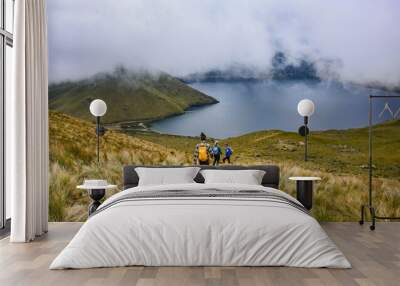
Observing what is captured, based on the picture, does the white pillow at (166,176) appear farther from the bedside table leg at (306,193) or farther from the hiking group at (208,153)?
the bedside table leg at (306,193)

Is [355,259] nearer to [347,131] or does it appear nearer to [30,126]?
[347,131]

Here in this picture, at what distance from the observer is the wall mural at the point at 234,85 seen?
7488 millimetres

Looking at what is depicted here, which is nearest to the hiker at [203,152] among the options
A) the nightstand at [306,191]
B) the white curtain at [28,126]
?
the nightstand at [306,191]

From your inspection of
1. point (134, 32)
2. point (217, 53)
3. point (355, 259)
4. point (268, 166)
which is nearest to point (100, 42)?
point (134, 32)

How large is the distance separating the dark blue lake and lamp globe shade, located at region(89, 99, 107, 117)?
0.80 m

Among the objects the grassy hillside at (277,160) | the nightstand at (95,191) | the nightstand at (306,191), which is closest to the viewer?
the nightstand at (95,191)

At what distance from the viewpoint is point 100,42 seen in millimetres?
7551

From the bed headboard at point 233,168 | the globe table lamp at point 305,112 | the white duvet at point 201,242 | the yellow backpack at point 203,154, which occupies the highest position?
the globe table lamp at point 305,112

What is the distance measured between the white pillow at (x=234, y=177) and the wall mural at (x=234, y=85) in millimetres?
686

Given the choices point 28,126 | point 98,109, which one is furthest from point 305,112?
point 28,126

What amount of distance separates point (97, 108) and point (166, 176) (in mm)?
1437

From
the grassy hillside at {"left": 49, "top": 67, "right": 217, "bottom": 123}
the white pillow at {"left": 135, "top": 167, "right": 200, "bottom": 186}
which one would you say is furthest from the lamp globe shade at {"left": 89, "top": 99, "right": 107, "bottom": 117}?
the white pillow at {"left": 135, "top": 167, "right": 200, "bottom": 186}

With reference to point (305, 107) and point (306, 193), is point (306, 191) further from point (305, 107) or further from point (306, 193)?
point (305, 107)

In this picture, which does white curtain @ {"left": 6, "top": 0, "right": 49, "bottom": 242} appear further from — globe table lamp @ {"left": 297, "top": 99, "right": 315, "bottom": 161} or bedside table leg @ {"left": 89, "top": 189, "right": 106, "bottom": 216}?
globe table lamp @ {"left": 297, "top": 99, "right": 315, "bottom": 161}
